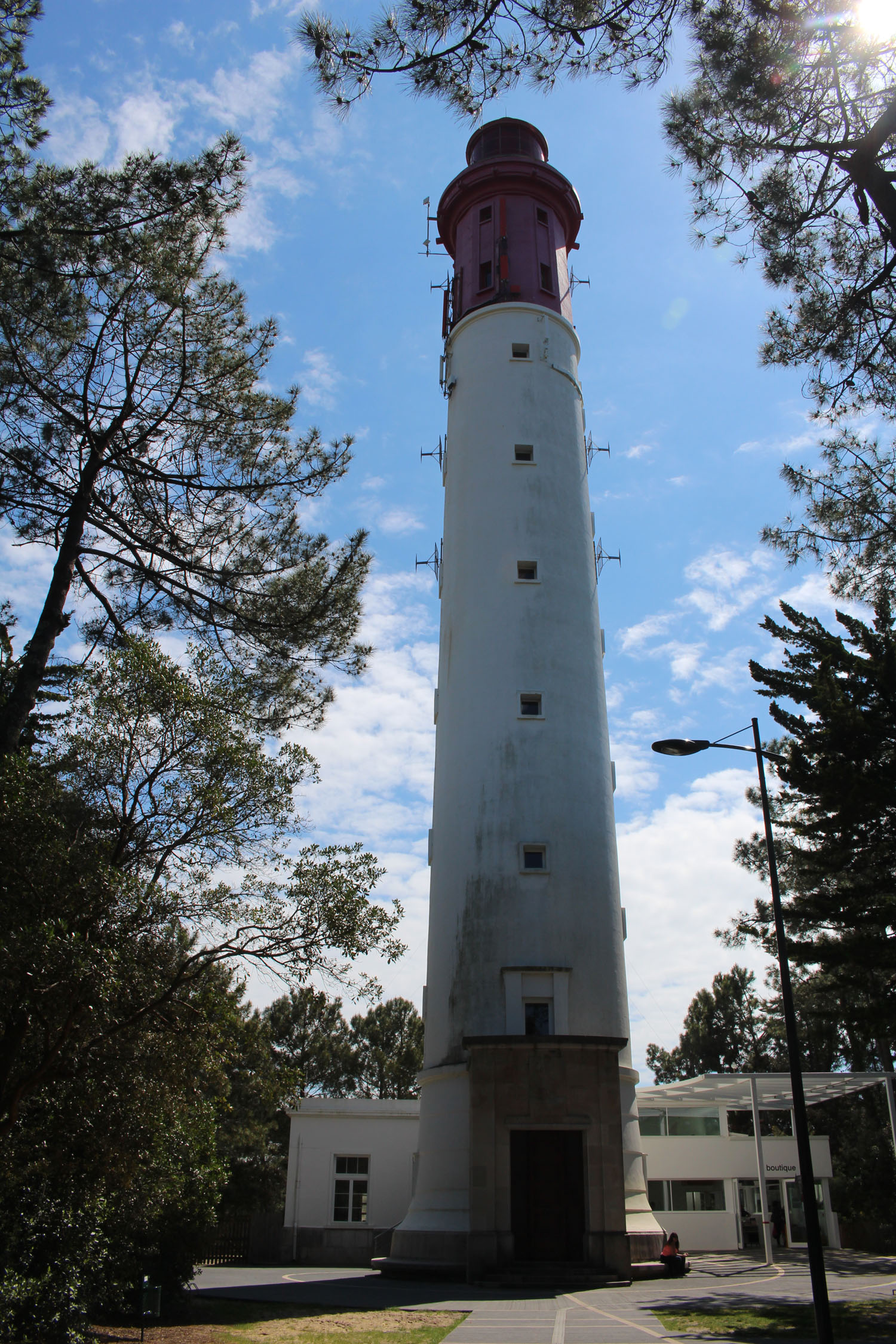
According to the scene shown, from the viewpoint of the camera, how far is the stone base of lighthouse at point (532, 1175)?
17.4m

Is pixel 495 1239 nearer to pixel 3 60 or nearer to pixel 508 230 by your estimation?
pixel 3 60

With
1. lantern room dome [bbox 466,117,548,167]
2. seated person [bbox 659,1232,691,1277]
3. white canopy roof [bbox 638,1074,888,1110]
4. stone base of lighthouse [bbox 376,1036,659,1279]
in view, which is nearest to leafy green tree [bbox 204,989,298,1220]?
stone base of lighthouse [bbox 376,1036,659,1279]

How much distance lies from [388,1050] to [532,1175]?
131 feet

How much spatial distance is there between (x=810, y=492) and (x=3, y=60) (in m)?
11.1

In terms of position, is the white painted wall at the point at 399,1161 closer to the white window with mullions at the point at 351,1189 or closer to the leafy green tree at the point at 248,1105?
the white window with mullions at the point at 351,1189

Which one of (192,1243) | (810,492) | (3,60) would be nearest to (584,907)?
(192,1243)

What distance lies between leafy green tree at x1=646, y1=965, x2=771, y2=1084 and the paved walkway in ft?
132

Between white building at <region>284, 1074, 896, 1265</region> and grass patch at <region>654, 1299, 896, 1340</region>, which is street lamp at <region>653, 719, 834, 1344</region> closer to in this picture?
grass patch at <region>654, 1299, 896, 1340</region>

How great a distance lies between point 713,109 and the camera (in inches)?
399

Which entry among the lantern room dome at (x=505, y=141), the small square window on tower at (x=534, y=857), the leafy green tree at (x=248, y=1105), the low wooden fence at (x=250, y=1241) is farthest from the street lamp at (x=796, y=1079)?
the lantern room dome at (x=505, y=141)

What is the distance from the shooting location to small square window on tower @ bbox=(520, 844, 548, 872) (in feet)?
68.4

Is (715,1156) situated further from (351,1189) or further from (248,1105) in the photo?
(248,1105)

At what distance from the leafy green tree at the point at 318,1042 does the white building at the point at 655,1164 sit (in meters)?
24.7

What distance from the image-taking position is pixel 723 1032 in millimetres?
62594
